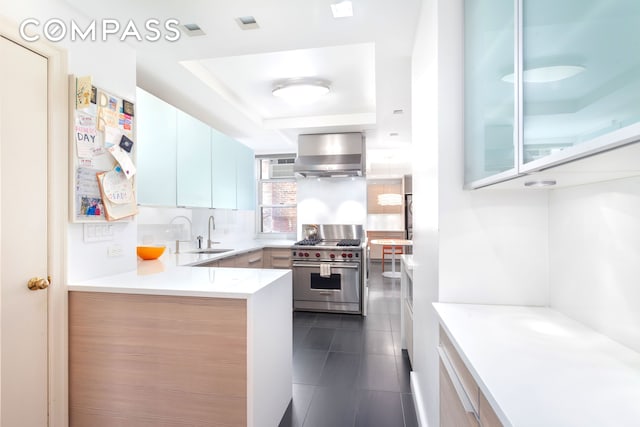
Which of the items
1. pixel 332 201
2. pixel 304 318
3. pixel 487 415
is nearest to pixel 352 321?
pixel 304 318

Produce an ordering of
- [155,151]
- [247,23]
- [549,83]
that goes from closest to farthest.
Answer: [549,83]
[247,23]
[155,151]

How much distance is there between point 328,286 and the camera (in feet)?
13.9

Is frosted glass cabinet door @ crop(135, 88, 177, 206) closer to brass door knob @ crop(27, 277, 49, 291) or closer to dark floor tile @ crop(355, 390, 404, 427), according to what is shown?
brass door knob @ crop(27, 277, 49, 291)

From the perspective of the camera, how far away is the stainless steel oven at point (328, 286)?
4164 mm

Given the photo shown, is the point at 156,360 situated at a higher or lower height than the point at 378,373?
higher

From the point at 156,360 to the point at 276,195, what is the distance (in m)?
4.34

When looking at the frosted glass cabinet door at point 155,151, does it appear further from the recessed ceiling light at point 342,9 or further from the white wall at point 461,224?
the white wall at point 461,224

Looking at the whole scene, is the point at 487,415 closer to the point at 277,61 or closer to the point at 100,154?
the point at 100,154

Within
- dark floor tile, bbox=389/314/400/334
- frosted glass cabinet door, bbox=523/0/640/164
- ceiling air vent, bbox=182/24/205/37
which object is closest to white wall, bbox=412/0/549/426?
frosted glass cabinet door, bbox=523/0/640/164

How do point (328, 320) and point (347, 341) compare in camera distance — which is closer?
point (347, 341)

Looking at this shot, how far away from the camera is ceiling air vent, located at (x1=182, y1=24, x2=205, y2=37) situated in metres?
1.99

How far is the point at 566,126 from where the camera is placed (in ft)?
2.25

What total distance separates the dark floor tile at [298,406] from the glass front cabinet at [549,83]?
1745 mm

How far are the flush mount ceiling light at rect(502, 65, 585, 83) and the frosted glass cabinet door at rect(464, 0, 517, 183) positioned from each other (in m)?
0.09
